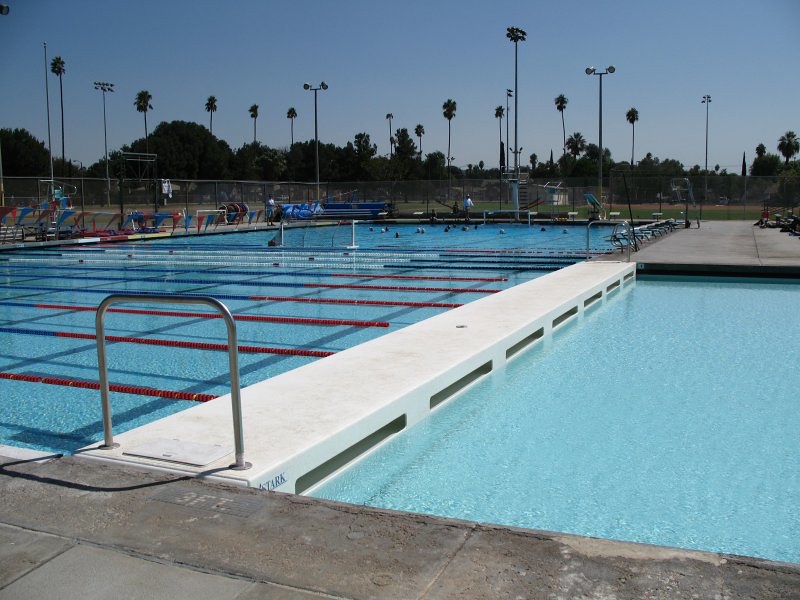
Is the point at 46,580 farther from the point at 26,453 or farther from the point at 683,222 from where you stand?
the point at 683,222

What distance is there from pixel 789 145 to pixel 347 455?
3924 inches

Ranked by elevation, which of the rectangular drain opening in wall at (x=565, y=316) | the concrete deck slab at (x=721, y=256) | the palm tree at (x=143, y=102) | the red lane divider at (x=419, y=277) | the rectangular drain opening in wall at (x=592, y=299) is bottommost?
the rectangular drain opening in wall at (x=565, y=316)

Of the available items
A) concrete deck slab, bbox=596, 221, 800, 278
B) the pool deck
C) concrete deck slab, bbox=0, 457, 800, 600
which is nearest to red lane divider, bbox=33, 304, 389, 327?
the pool deck

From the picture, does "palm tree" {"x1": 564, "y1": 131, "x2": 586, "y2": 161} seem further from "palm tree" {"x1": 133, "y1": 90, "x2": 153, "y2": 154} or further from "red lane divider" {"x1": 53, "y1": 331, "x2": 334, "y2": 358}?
"red lane divider" {"x1": 53, "y1": 331, "x2": 334, "y2": 358}

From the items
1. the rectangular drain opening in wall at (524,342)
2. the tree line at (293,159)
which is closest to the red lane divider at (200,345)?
the rectangular drain opening in wall at (524,342)

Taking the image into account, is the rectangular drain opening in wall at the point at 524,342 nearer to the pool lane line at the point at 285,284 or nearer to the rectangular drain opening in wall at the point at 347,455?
the rectangular drain opening in wall at the point at 347,455

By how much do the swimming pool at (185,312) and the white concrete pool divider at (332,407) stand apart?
45.8 inches

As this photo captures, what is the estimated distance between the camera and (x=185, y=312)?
1011cm

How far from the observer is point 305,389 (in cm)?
508

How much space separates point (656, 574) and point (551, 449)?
2.62m

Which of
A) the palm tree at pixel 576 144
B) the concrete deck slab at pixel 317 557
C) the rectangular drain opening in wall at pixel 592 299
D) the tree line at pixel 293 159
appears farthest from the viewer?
the palm tree at pixel 576 144

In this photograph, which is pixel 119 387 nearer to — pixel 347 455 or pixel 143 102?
pixel 347 455

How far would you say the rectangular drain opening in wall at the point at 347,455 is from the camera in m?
3.97

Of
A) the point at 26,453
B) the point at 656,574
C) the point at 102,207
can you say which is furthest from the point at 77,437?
the point at 102,207
